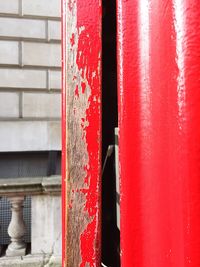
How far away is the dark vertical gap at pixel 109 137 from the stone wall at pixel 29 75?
5201 millimetres

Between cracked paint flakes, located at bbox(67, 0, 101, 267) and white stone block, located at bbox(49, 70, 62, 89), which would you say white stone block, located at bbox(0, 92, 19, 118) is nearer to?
white stone block, located at bbox(49, 70, 62, 89)

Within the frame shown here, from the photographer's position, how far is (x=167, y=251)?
517mm

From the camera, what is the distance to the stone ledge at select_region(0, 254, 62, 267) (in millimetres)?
2518

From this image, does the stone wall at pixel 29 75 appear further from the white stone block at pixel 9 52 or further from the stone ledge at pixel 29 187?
the stone ledge at pixel 29 187

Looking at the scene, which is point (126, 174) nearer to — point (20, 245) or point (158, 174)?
point (158, 174)

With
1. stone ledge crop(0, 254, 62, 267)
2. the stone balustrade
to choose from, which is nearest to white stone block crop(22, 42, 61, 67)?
the stone balustrade

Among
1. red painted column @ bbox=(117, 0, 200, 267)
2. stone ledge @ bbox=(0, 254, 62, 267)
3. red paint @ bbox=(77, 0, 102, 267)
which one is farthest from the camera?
stone ledge @ bbox=(0, 254, 62, 267)

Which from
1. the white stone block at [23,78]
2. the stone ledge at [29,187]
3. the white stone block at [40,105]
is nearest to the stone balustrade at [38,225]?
the stone ledge at [29,187]

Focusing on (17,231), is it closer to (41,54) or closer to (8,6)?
(41,54)

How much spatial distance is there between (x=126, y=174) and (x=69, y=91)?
0.21 metres

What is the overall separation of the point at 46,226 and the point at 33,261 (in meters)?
0.29

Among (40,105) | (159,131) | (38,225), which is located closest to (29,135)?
(40,105)

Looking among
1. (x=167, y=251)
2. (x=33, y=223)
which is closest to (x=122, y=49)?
(x=167, y=251)

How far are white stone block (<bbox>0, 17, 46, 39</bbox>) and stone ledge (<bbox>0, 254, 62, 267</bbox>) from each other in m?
4.58
